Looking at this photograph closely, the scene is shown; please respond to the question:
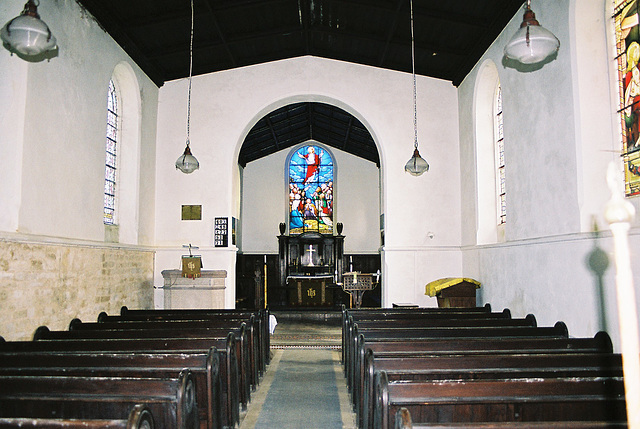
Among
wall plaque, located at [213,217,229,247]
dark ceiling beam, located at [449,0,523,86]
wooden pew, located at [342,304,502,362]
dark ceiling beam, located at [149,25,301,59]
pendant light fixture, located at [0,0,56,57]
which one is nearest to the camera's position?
pendant light fixture, located at [0,0,56,57]

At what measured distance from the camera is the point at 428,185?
8.48 m

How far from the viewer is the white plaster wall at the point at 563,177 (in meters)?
4.36

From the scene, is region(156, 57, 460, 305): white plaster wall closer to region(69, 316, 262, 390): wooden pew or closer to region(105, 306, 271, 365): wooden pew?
region(105, 306, 271, 365): wooden pew

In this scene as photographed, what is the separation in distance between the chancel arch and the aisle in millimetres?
8020

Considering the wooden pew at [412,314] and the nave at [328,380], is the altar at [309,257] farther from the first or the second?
the nave at [328,380]

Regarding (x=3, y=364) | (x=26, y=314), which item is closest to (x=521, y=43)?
(x=3, y=364)

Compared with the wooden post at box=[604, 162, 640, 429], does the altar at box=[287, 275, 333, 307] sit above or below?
below

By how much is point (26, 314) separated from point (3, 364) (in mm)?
1718

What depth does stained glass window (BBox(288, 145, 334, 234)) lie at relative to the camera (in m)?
15.0

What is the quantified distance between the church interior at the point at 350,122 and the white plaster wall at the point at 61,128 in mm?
28

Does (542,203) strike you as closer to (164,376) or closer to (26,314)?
(164,376)

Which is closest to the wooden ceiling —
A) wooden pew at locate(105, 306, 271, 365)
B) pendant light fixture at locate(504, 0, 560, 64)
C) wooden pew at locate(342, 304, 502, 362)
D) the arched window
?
the arched window

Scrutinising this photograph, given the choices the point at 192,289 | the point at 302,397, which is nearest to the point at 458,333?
the point at 302,397

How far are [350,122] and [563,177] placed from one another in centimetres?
746
